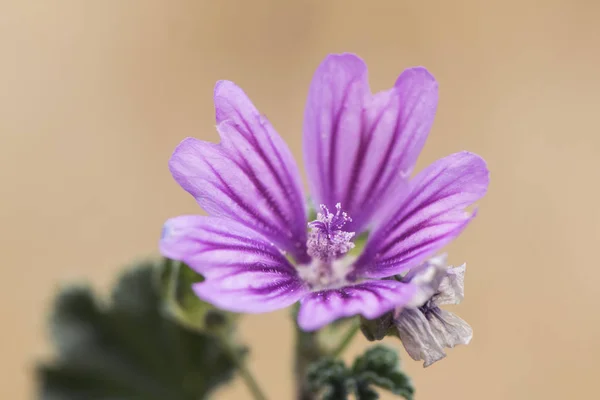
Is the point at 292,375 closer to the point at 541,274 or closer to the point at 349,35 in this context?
the point at 541,274

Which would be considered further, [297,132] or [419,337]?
[297,132]

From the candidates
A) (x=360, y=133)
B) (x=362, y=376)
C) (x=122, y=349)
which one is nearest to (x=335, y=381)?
(x=362, y=376)

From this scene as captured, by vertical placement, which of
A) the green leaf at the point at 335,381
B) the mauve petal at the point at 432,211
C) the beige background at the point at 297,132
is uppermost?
the beige background at the point at 297,132

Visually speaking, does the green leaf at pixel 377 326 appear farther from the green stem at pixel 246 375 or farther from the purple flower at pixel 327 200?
the green stem at pixel 246 375

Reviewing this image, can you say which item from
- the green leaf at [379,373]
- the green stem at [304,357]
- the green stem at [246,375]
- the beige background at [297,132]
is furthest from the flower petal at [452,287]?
the beige background at [297,132]

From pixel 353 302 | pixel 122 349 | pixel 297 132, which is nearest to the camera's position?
pixel 353 302

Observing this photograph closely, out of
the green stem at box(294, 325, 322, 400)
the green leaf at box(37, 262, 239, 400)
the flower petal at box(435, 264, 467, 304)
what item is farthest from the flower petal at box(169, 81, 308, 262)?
the green leaf at box(37, 262, 239, 400)

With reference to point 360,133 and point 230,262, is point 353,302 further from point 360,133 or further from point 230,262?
point 360,133
